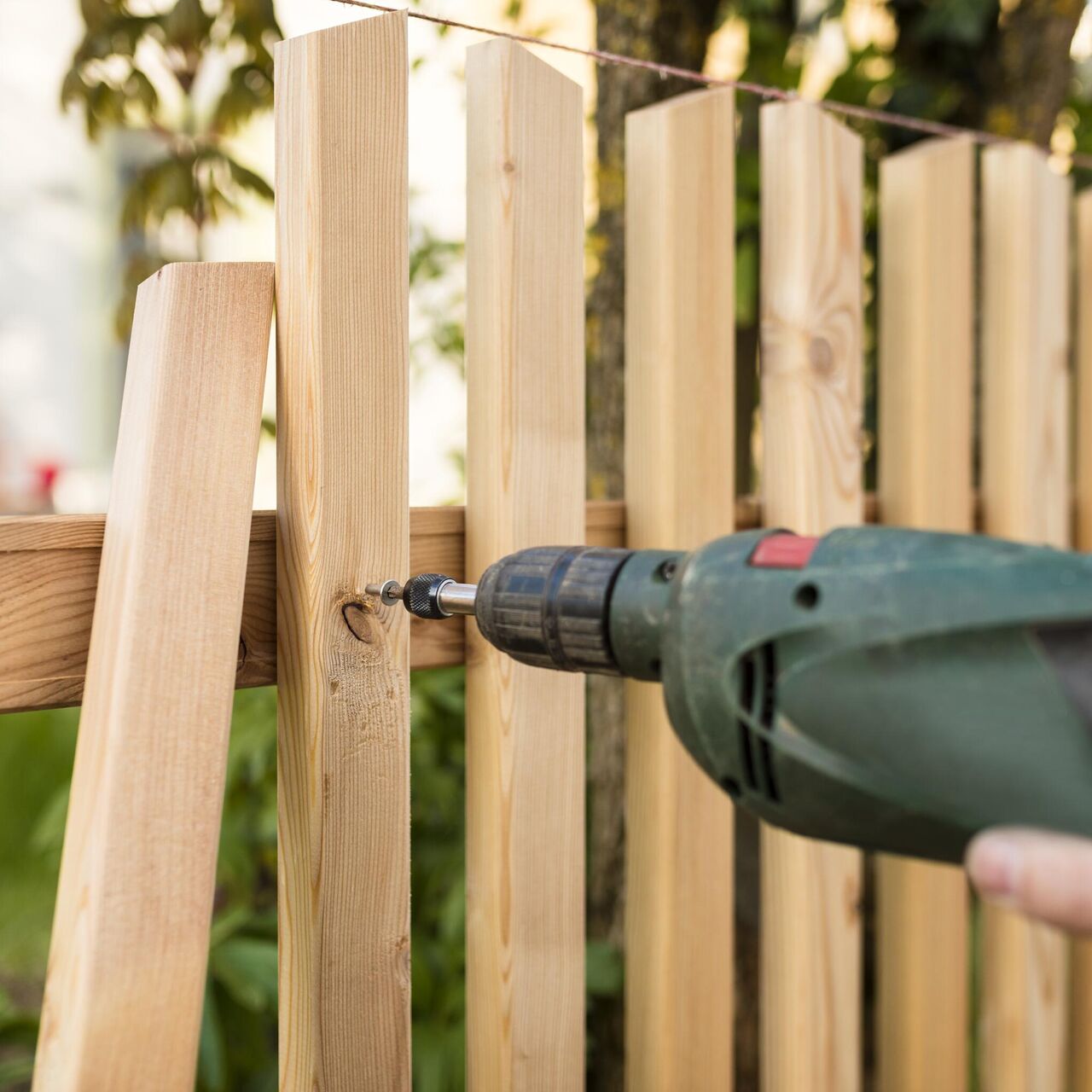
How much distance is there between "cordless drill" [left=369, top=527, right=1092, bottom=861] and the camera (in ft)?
1.78

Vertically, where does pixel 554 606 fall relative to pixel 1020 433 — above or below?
below

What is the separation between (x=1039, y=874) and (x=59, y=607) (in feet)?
2.09

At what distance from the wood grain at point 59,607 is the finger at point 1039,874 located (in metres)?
0.54

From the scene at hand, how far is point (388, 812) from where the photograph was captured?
0.85m

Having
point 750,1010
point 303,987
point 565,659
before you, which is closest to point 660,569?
point 565,659

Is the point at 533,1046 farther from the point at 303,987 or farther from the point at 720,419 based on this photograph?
the point at 720,419

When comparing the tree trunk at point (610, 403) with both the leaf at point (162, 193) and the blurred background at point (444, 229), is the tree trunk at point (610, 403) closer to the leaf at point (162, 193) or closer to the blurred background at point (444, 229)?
the blurred background at point (444, 229)

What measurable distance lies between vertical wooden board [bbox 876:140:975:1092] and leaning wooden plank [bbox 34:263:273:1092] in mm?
878

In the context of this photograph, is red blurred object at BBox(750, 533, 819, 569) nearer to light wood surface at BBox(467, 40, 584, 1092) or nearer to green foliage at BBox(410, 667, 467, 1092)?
light wood surface at BBox(467, 40, 584, 1092)

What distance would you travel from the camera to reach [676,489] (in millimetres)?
1060

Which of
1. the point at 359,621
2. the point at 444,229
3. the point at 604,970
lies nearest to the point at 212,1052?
the point at 604,970

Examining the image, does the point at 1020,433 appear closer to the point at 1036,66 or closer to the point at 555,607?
the point at 1036,66

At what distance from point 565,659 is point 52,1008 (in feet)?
1.27

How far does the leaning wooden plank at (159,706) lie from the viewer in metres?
0.64
